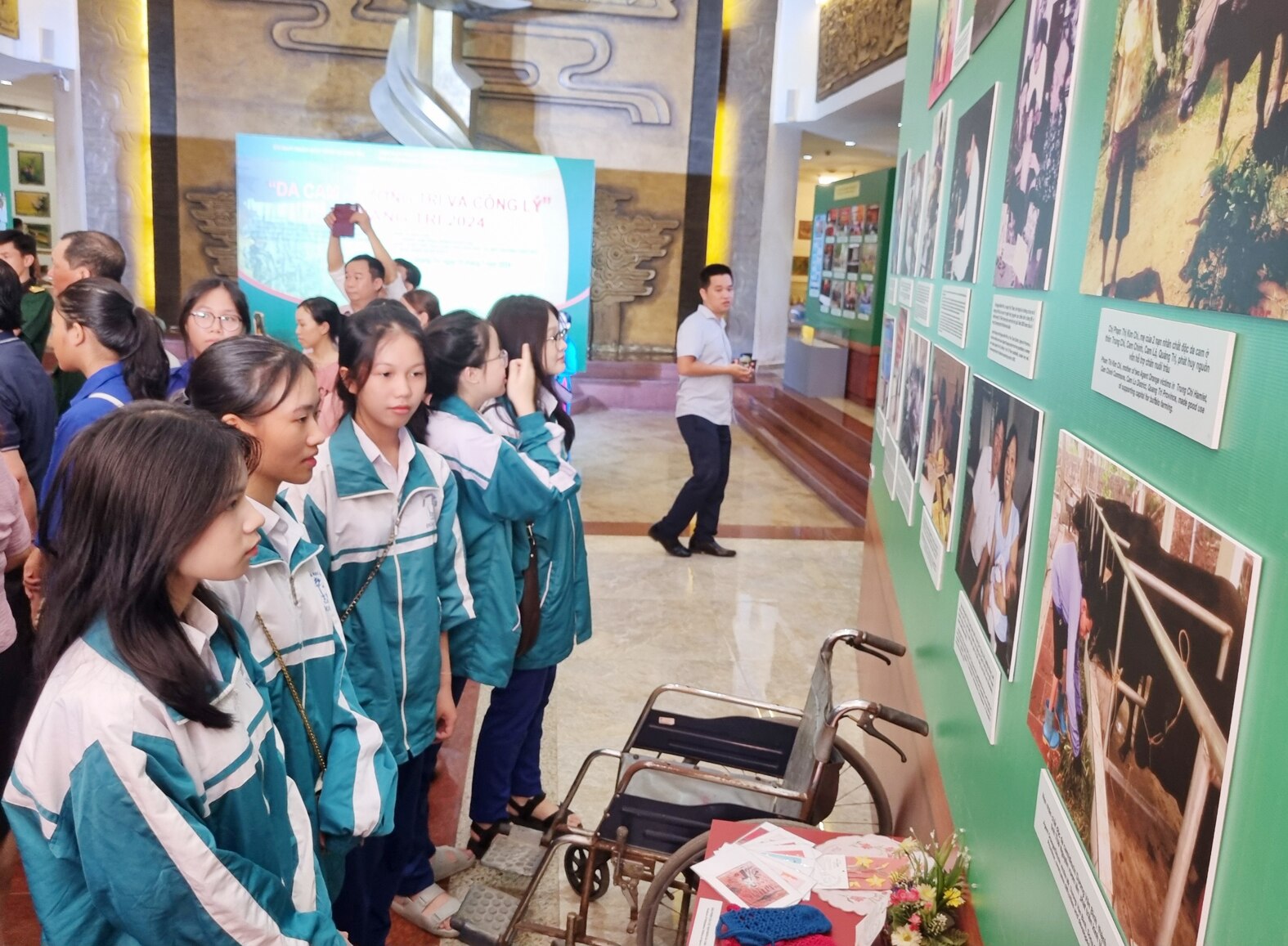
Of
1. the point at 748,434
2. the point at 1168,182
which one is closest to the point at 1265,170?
the point at 1168,182

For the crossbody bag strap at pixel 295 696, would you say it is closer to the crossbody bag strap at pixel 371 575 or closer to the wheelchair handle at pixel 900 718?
the crossbody bag strap at pixel 371 575

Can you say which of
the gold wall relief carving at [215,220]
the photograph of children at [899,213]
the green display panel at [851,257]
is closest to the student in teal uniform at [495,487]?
the photograph of children at [899,213]

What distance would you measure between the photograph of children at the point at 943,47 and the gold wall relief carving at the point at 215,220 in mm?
10102

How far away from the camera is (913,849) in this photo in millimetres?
1844

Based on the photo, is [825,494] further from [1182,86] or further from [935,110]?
[1182,86]

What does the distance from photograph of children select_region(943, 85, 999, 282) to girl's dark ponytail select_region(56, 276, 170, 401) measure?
205 cm

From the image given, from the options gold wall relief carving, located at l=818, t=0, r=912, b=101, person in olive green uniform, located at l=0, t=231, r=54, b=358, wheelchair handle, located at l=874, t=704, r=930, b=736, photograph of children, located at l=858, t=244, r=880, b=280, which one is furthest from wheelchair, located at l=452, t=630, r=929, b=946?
photograph of children, located at l=858, t=244, r=880, b=280

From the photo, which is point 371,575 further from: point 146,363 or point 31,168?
point 31,168

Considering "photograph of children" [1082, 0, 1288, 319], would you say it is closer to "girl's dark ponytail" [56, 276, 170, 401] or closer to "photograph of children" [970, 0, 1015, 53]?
"photograph of children" [970, 0, 1015, 53]

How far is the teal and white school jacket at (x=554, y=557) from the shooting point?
9.15 feet

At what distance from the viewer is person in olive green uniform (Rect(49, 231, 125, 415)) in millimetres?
3574

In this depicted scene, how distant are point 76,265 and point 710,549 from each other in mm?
3617

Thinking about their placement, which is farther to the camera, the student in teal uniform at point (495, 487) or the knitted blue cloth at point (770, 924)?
the student in teal uniform at point (495, 487)

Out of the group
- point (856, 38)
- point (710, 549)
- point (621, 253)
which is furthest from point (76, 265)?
point (621, 253)
